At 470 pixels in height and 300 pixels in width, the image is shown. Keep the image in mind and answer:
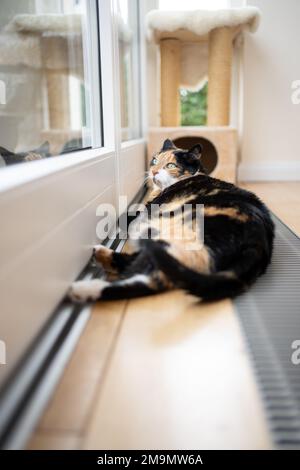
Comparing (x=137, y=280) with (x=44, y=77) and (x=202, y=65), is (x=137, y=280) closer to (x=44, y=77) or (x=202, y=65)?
(x=44, y=77)

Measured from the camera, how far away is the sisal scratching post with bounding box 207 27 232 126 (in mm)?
3207

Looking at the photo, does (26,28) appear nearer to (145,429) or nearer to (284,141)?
(145,429)

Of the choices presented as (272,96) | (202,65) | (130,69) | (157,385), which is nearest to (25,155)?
(157,385)

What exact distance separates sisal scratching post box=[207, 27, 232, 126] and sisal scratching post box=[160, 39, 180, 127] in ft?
1.19

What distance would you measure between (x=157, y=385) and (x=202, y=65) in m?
3.55

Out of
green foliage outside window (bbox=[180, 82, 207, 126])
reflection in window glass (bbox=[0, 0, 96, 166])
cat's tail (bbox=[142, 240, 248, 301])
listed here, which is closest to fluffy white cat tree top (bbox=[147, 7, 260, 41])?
green foliage outside window (bbox=[180, 82, 207, 126])

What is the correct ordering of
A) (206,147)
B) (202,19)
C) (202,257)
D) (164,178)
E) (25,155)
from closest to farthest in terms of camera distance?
1. (202,257)
2. (25,155)
3. (164,178)
4. (202,19)
5. (206,147)

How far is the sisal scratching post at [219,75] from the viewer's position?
126 inches

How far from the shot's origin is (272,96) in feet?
12.2

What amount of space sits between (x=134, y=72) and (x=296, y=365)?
3037 mm

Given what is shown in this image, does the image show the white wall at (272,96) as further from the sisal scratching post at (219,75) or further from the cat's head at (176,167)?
the cat's head at (176,167)

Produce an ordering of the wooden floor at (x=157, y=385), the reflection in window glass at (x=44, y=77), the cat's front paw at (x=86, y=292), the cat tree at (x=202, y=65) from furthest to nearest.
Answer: the cat tree at (x=202, y=65), the reflection in window glass at (x=44, y=77), the cat's front paw at (x=86, y=292), the wooden floor at (x=157, y=385)

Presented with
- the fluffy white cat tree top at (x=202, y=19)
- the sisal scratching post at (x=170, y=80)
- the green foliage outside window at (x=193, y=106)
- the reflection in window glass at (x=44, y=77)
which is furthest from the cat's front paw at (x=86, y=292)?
the green foliage outside window at (x=193, y=106)

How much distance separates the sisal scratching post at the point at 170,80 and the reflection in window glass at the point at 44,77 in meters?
1.75
